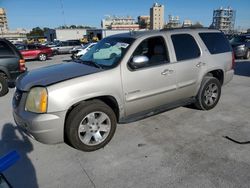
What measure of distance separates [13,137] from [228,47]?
4966 mm

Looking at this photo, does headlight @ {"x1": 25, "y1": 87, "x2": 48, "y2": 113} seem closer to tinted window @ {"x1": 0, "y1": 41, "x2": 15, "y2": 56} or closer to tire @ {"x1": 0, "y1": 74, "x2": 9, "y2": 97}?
tire @ {"x1": 0, "y1": 74, "x2": 9, "y2": 97}

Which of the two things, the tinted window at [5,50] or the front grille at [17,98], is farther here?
the tinted window at [5,50]

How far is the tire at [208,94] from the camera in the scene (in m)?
4.80

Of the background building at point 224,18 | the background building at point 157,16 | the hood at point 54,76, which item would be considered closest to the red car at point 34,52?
the hood at point 54,76

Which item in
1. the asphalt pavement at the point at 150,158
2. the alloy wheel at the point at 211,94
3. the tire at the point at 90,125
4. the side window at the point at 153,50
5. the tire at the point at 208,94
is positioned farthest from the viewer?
the alloy wheel at the point at 211,94

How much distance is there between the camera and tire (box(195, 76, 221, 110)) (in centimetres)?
480

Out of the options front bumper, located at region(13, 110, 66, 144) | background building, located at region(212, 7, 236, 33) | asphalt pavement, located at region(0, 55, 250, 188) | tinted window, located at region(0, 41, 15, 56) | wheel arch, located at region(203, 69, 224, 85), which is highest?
background building, located at region(212, 7, 236, 33)

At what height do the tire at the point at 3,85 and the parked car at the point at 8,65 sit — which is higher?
the parked car at the point at 8,65

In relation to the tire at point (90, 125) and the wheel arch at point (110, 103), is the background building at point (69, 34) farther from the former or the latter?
the tire at point (90, 125)

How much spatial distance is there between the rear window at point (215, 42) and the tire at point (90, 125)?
8.91 feet

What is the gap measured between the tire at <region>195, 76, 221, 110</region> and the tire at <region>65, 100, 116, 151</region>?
7.13ft

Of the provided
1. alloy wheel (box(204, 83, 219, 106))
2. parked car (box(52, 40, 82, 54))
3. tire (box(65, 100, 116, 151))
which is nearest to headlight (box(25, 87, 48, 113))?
tire (box(65, 100, 116, 151))

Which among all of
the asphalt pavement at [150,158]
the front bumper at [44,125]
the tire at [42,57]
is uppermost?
the front bumper at [44,125]

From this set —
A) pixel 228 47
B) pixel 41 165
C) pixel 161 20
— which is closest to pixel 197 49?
pixel 228 47
